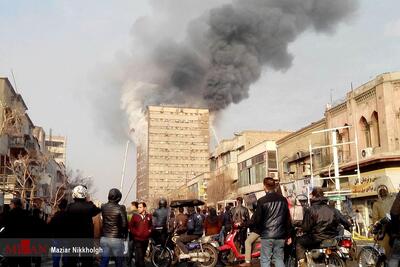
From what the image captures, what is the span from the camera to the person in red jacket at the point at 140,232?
10219mm

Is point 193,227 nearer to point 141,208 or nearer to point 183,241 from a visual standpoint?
point 183,241

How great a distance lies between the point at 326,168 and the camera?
35.1 m

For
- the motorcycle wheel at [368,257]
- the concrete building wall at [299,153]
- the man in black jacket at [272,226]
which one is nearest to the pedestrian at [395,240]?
the man in black jacket at [272,226]

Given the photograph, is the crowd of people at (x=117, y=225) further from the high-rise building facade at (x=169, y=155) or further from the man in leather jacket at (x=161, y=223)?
the high-rise building facade at (x=169, y=155)

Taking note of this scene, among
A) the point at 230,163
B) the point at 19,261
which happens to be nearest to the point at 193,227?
the point at 19,261

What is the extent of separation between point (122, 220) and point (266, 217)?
2.32 m

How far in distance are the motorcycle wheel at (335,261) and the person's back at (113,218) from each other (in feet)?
11.7

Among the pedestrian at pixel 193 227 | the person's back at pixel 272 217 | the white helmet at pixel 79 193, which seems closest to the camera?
the person's back at pixel 272 217

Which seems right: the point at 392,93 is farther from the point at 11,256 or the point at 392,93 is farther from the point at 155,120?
the point at 155,120

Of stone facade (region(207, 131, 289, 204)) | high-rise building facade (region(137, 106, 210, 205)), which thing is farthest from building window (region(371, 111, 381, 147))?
high-rise building facade (region(137, 106, 210, 205))

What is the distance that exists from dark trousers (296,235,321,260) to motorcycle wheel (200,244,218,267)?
3.99 m

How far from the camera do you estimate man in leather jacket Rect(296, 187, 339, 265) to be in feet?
26.8

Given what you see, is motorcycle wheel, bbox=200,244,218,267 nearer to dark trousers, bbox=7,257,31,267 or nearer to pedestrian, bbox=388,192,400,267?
dark trousers, bbox=7,257,31,267

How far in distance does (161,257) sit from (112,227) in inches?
203
